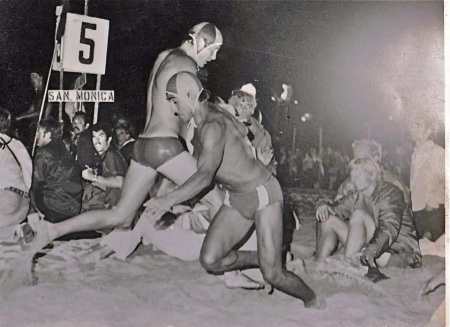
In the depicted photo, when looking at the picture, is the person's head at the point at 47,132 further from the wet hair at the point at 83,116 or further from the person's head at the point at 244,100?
the person's head at the point at 244,100

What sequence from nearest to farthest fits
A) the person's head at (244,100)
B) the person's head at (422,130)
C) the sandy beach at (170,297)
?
the sandy beach at (170,297), the person's head at (244,100), the person's head at (422,130)

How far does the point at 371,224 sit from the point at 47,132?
235 centimetres

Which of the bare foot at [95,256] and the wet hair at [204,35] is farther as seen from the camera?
the wet hair at [204,35]

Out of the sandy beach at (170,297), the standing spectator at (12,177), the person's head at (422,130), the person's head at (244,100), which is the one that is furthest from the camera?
the person's head at (422,130)

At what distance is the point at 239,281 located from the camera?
373cm

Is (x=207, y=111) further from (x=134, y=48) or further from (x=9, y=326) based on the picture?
(x=9, y=326)

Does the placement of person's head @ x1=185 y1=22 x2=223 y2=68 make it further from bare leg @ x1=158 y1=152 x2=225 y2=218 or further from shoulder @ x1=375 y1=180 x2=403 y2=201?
shoulder @ x1=375 y1=180 x2=403 y2=201

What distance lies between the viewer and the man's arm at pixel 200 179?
371 cm

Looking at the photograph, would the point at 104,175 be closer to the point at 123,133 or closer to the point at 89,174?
the point at 89,174

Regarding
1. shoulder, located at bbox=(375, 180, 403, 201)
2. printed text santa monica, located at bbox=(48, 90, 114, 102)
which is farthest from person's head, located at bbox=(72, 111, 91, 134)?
shoulder, located at bbox=(375, 180, 403, 201)

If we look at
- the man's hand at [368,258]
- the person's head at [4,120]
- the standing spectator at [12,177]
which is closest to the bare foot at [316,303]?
the man's hand at [368,258]

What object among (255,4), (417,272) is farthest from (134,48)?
(417,272)

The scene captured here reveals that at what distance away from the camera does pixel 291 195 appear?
3.84 metres

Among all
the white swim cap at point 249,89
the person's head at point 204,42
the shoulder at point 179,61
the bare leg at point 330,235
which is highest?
the person's head at point 204,42
